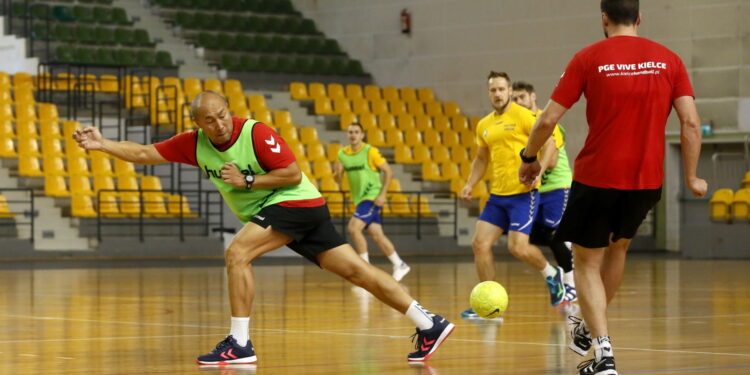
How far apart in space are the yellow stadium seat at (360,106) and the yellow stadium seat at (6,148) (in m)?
8.51

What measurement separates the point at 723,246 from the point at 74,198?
1189 centimetres

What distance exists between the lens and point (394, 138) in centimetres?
2867

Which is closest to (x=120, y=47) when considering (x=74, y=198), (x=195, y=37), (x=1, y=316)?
(x=195, y=37)

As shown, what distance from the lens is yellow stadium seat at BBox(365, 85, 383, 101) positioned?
30078 mm

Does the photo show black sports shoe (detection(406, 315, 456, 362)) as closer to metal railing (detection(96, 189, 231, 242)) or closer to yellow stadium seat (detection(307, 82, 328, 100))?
metal railing (detection(96, 189, 231, 242))

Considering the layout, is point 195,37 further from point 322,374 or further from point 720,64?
point 322,374

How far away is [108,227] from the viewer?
74.5ft

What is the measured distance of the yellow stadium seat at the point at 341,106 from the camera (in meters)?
29.1

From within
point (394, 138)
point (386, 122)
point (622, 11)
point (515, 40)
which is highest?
point (515, 40)

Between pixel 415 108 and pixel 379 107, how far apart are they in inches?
40.6

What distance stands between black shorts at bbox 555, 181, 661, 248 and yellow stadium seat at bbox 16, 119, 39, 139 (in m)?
18.6

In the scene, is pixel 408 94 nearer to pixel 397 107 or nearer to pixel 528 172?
pixel 397 107

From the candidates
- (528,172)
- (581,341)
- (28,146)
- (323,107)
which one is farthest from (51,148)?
(528,172)

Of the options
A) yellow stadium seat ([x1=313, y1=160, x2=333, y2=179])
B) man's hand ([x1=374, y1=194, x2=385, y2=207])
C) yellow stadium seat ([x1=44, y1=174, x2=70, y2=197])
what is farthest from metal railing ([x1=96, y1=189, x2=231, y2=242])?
man's hand ([x1=374, y1=194, x2=385, y2=207])
